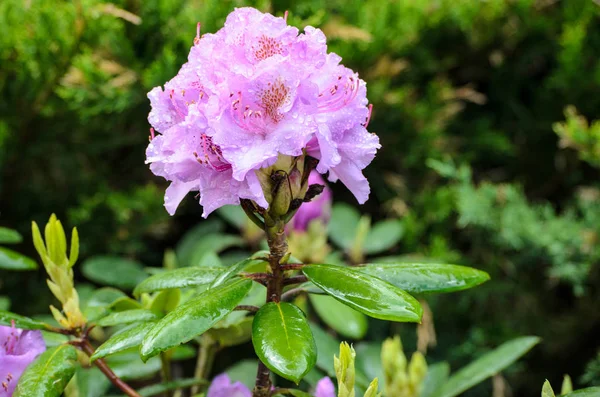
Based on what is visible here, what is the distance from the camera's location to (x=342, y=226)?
1728 millimetres

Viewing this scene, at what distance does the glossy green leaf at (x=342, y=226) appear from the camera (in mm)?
1694

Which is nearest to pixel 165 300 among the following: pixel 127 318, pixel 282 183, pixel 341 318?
pixel 127 318

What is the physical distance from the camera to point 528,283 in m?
1.71

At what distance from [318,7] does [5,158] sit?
890 millimetres

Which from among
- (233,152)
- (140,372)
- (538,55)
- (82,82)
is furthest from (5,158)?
(538,55)

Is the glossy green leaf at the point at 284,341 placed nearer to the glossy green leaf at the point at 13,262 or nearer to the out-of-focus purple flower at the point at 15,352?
the out-of-focus purple flower at the point at 15,352

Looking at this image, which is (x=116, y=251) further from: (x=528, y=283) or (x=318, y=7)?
(x=528, y=283)

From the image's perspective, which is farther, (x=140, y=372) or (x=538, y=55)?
(x=538, y=55)

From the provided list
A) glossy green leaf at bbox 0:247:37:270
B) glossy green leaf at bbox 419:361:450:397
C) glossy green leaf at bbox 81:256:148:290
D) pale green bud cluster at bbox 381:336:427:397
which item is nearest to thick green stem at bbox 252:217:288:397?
pale green bud cluster at bbox 381:336:427:397

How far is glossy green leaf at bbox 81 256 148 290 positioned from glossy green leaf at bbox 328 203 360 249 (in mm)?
543

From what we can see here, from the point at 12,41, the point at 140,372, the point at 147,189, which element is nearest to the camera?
the point at 140,372

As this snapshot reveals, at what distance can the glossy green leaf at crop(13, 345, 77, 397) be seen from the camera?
664 mm

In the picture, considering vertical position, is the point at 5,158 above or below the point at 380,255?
above

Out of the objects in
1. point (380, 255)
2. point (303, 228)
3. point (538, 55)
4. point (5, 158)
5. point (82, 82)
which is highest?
point (538, 55)
